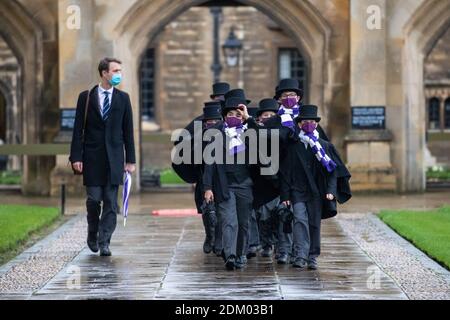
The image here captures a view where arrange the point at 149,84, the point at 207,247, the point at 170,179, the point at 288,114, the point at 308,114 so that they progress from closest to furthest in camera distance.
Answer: the point at 308,114, the point at 288,114, the point at 207,247, the point at 170,179, the point at 149,84

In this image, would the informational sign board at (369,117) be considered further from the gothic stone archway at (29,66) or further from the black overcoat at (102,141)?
the black overcoat at (102,141)

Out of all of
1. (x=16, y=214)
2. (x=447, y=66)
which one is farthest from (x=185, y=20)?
(x=16, y=214)

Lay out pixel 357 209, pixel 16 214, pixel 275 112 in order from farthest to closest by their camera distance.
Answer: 1. pixel 357 209
2. pixel 16 214
3. pixel 275 112

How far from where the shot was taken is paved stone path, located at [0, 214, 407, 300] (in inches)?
425

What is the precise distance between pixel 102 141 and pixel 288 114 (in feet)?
6.45

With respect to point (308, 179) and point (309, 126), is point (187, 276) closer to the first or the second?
point (308, 179)

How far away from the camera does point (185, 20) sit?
131 ft

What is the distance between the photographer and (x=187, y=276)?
1204 cm

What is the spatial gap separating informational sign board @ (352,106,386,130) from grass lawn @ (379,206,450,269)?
3988mm

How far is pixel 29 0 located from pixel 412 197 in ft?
24.7

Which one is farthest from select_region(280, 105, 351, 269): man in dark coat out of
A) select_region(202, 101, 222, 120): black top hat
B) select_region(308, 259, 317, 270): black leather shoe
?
select_region(202, 101, 222, 120): black top hat

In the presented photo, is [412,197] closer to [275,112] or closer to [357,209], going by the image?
[357,209]

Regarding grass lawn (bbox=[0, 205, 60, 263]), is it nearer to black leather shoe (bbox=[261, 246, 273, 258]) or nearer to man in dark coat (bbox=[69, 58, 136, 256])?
man in dark coat (bbox=[69, 58, 136, 256])

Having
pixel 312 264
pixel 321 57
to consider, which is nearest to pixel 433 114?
pixel 321 57
